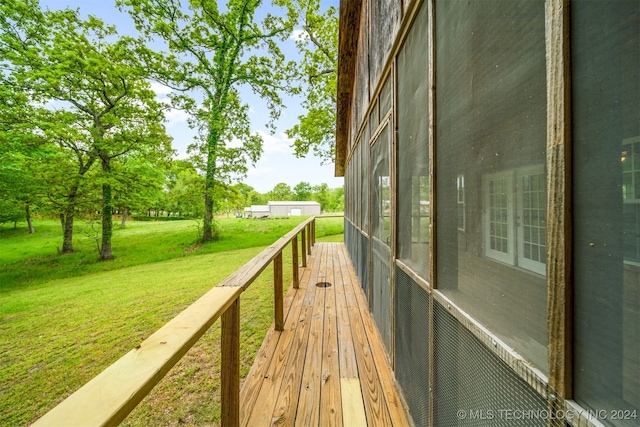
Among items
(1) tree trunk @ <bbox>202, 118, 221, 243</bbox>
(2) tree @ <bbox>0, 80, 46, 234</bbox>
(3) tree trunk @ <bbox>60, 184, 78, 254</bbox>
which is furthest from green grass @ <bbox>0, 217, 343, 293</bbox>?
(2) tree @ <bbox>0, 80, 46, 234</bbox>

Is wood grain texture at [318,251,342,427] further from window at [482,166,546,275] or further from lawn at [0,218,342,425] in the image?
window at [482,166,546,275]

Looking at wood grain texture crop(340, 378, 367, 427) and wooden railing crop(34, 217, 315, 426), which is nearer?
wooden railing crop(34, 217, 315, 426)

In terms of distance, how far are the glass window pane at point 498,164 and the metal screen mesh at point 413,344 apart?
40 cm

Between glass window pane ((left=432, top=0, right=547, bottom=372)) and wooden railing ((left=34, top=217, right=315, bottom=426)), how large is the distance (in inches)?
41.6

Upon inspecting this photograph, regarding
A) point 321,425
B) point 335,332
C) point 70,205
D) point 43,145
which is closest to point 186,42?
point 43,145

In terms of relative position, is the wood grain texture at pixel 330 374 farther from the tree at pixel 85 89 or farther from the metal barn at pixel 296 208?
the metal barn at pixel 296 208

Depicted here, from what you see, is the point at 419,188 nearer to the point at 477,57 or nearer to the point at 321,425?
the point at 477,57

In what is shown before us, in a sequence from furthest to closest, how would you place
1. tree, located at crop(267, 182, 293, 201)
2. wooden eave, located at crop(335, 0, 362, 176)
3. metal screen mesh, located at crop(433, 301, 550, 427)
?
tree, located at crop(267, 182, 293, 201), wooden eave, located at crop(335, 0, 362, 176), metal screen mesh, located at crop(433, 301, 550, 427)

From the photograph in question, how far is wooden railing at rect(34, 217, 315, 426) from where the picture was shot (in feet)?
1.75

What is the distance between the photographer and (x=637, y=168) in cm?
45

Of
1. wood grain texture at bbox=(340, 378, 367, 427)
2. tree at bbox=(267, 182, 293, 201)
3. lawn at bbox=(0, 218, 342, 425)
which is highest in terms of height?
tree at bbox=(267, 182, 293, 201)

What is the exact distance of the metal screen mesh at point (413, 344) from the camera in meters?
1.40

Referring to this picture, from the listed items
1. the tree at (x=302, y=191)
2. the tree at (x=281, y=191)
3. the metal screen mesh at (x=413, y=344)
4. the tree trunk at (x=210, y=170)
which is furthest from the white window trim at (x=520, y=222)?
the tree at (x=281, y=191)

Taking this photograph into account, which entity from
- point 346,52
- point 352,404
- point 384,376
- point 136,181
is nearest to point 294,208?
point 136,181
